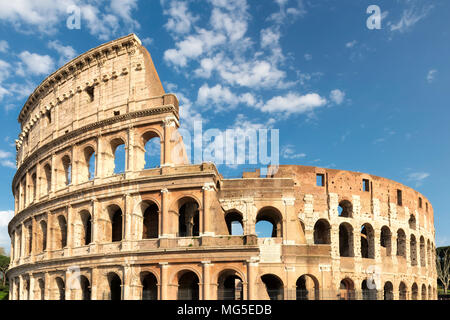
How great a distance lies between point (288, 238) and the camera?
83.5 ft

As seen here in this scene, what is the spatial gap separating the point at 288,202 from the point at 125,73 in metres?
12.4

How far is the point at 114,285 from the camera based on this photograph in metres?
26.7

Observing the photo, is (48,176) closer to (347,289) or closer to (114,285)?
(114,285)

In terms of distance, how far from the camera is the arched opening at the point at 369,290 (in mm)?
27656

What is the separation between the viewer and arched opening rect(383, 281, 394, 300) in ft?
106

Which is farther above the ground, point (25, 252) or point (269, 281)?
point (25, 252)

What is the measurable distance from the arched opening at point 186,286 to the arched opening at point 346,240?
11696 mm

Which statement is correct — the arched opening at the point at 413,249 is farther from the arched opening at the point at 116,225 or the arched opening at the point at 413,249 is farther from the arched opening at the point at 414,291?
the arched opening at the point at 116,225

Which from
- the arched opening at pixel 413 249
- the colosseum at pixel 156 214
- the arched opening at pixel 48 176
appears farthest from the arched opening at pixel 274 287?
the arched opening at pixel 48 176

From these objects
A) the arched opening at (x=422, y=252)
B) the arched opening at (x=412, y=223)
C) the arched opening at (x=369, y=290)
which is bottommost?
the arched opening at (x=369, y=290)

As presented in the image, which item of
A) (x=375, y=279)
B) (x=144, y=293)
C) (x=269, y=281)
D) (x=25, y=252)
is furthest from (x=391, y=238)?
(x=25, y=252)

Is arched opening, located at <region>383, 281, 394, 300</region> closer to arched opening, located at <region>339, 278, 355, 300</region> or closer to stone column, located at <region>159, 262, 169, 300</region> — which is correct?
arched opening, located at <region>339, 278, 355, 300</region>

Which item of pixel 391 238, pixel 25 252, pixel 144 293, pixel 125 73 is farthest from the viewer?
pixel 391 238

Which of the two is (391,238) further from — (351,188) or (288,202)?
(288,202)
